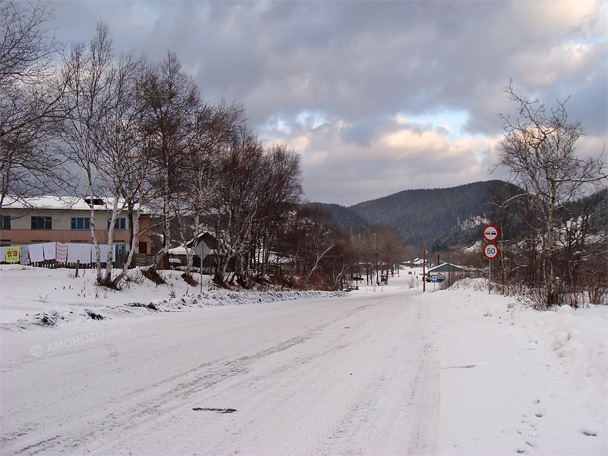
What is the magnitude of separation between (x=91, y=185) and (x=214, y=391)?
19.5 m

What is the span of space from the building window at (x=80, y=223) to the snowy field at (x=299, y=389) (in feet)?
150

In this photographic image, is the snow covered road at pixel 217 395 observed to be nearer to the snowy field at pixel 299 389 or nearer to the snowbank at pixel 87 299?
the snowy field at pixel 299 389

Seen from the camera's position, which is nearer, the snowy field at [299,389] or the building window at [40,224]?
the snowy field at [299,389]

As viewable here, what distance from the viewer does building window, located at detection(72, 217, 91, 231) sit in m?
55.4

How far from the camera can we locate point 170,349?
10234mm

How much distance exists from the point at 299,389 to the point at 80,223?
54.9 m

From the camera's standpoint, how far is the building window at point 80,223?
5538 centimetres

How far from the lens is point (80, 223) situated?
55.6 meters

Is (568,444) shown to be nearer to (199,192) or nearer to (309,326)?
(309,326)

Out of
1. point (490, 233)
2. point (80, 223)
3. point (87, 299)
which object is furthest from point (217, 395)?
point (80, 223)

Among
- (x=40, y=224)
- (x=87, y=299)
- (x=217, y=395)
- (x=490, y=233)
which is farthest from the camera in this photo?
(x=40, y=224)

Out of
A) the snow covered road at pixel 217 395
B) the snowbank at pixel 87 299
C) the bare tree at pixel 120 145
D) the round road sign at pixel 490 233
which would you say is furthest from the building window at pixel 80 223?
the round road sign at pixel 490 233

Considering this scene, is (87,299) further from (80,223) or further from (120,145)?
(80,223)

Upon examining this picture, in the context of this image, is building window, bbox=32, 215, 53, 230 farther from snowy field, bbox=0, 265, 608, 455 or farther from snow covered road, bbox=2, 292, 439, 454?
snow covered road, bbox=2, 292, 439, 454
